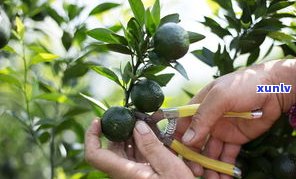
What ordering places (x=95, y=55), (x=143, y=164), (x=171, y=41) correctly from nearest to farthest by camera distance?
1. (x=171, y=41)
2. (x=143, y=164)
3. (x=95, y=55)

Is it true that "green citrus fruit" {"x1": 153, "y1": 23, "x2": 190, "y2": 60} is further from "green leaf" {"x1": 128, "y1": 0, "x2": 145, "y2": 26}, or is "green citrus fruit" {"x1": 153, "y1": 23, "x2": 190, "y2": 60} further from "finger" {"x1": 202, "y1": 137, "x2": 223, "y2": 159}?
"finger" {"x1": 202, "y1": 137, "x2": 223, "y2": 159}

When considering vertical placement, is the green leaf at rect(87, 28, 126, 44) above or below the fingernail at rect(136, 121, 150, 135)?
above

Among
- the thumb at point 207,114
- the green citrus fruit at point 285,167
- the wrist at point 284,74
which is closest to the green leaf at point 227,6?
the wrist at point 284,74

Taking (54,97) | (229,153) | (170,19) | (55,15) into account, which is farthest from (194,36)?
(55,15)

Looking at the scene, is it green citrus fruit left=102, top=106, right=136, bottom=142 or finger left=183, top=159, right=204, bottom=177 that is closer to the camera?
green citrus fruit left=102, top=106, right=136, bottom=142

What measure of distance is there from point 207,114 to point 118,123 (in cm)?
25

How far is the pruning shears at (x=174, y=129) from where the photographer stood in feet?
4.94

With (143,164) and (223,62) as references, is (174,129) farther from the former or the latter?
(223,62)

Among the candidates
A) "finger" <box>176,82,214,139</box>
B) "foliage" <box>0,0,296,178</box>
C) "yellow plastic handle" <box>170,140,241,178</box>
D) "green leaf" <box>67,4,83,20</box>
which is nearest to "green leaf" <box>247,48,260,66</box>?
"foliage" <box>0,0,296,178</box>

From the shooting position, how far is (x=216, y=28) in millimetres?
1720

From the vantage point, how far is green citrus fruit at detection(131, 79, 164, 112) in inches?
55.1

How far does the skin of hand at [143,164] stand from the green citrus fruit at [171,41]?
0.61 ft

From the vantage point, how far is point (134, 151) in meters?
1.57

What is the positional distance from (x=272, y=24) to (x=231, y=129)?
1.02ft
